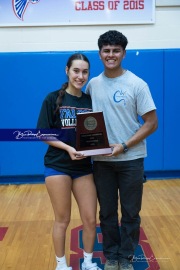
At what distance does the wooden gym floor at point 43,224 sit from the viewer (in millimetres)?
2492

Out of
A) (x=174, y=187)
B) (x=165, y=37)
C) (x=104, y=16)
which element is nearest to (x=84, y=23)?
(x=104, y=16)

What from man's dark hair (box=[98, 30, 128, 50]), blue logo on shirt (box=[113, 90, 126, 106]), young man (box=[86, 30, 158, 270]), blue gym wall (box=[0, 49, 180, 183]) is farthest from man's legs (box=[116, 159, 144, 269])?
blue gym wall (box=[0, 49, 180, 183])

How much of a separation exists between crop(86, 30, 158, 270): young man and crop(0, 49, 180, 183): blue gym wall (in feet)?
7.22

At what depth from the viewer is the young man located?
79.0 inches

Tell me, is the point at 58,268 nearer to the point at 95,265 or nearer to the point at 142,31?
the point at 95,265

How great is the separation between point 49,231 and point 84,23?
2692 mm

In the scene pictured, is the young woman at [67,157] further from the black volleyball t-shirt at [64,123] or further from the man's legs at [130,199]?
the man's legs at [130,199]

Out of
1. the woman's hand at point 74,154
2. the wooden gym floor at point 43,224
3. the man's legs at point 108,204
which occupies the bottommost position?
the wooden gym floor at point 43,224

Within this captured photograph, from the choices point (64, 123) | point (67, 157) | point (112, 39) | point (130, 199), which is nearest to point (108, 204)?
point (130, 199)

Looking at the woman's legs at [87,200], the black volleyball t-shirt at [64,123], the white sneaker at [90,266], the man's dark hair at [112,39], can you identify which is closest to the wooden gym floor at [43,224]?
the white sneaker at [90,266]

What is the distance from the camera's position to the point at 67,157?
204cm

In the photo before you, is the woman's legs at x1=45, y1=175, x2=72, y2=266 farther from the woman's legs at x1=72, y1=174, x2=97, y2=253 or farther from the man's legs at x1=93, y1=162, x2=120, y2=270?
the man's legs at x1=93, y1=162, x2=120, y2=270

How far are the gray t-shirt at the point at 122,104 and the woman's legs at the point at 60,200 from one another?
0.29 metres

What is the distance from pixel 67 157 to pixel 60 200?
28 cm
